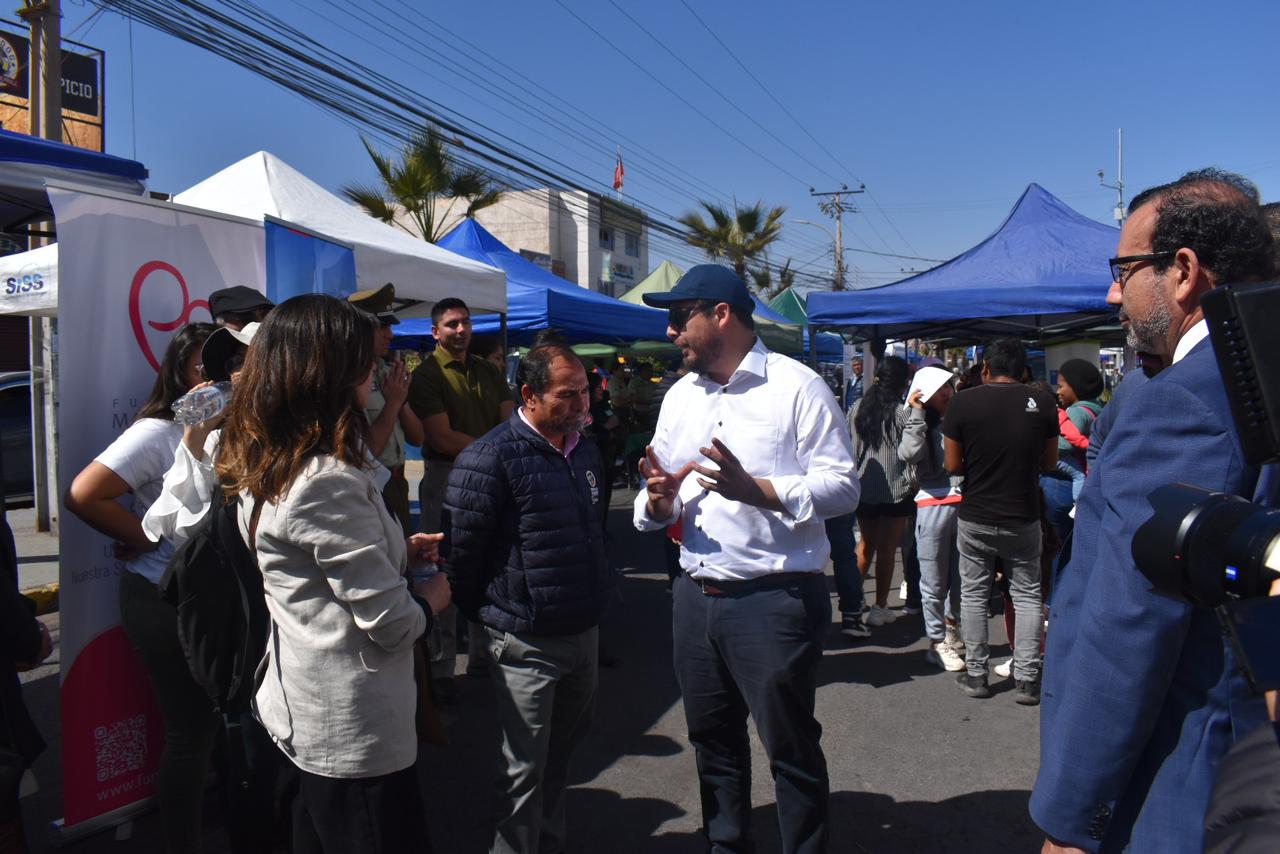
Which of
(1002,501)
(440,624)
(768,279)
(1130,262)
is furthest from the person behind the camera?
(768,279)

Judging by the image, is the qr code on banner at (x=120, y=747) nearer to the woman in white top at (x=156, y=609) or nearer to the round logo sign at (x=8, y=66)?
the woman in white top at (x=156, y=609)

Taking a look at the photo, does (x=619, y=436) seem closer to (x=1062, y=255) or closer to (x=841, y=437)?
(x=1062, y=255)

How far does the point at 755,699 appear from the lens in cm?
241

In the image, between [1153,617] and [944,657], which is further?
[944,657]

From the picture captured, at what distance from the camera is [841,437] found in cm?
254

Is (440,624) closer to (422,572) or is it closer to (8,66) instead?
(422,572)

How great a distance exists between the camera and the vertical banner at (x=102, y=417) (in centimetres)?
275

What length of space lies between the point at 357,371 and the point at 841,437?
4.68 feet

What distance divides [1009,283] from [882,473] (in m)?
2.45

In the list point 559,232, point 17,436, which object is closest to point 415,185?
point 17,436

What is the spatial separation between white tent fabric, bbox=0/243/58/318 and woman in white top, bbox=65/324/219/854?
143 inches

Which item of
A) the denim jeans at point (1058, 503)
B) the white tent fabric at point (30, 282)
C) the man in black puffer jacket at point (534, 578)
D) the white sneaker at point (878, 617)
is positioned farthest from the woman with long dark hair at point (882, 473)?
the white tent fabric at point (30, 282)

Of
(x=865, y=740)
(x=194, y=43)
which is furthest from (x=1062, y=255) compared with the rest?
(x=194, y=43)

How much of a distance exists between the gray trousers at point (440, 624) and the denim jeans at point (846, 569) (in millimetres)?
2285
